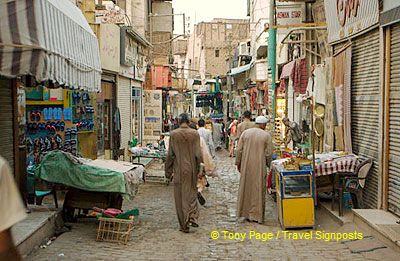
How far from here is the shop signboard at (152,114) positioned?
78.3 ft

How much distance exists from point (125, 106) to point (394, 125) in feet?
42.9

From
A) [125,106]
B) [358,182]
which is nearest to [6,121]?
[358,182]

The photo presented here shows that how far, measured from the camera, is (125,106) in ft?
65.2

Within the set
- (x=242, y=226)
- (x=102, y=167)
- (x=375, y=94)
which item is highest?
(x=375, y=94)

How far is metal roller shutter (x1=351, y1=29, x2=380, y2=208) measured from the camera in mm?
8945

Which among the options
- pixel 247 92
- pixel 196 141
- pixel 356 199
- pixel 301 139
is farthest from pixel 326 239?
pixel 247 92

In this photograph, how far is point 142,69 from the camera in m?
23.9

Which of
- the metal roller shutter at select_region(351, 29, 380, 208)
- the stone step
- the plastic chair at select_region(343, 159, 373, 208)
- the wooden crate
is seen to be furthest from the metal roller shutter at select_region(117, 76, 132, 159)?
the plastic chair at select_region(343, 159, 373, 208)

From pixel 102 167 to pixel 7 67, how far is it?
3.23 metres

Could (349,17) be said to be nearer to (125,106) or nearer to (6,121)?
(6,121)

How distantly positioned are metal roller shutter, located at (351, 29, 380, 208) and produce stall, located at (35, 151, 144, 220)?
156 inches

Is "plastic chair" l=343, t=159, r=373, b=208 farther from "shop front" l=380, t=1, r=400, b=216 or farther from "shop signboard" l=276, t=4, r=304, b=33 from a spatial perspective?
"shop signboard" l=276, t=4, r=304, b=33

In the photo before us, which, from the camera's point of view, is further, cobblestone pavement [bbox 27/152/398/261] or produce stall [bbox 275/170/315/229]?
produce stall [bbox 275/170/315/229]

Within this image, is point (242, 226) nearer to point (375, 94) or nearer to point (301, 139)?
point (375, 94)
